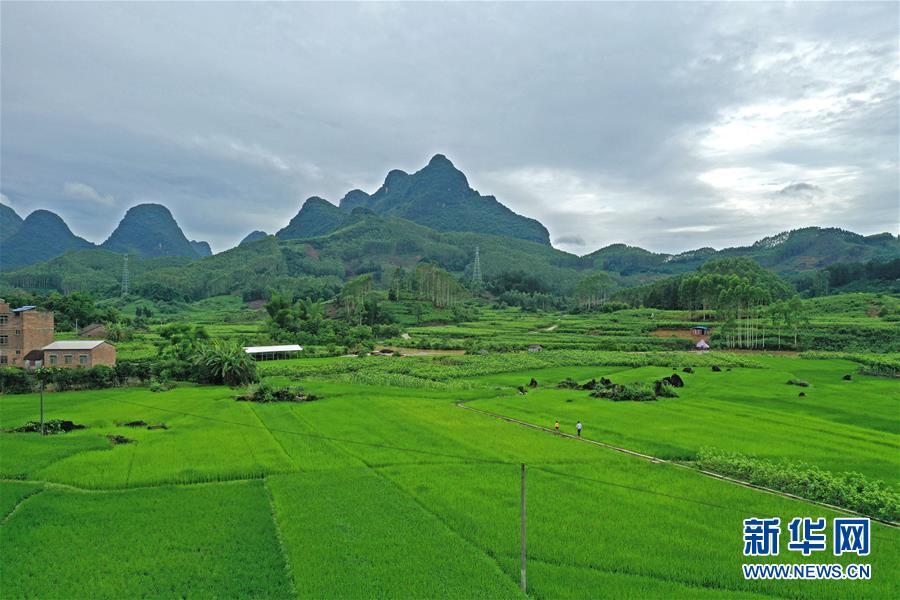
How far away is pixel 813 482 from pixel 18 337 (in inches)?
2433

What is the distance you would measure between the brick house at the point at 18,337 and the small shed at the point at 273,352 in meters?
20.5

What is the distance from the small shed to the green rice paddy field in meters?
28.1

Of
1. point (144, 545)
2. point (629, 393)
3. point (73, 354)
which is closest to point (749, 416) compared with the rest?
point (629, 393)

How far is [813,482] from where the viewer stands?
1786 centimetres

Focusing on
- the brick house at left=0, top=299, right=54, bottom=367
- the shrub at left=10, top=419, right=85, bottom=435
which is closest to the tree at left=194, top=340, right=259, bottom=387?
the shrub at left=10, top=419, right=85, bottom=435

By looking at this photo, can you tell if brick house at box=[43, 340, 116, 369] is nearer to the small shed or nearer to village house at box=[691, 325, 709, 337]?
the small shed

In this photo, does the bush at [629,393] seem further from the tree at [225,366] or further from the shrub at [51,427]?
the shrub at [51,427]

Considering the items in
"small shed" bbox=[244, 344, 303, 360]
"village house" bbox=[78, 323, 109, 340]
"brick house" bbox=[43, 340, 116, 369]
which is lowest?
"small shed" bbox=[244, 344, 303, 360]

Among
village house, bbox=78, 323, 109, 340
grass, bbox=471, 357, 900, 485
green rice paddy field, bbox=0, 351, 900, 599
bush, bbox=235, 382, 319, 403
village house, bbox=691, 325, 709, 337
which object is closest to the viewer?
green rice paddy field, bbox=0, 351, 900, 599

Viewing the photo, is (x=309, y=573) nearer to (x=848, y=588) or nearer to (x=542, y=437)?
(x=848, y=588)

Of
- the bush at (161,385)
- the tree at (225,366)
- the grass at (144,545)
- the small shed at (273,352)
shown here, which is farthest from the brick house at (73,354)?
the grass at (144,545)

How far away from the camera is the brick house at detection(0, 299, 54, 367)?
4741 cm

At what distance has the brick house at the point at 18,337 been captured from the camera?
47406 mm

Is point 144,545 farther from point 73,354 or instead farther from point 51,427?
point 73,354
